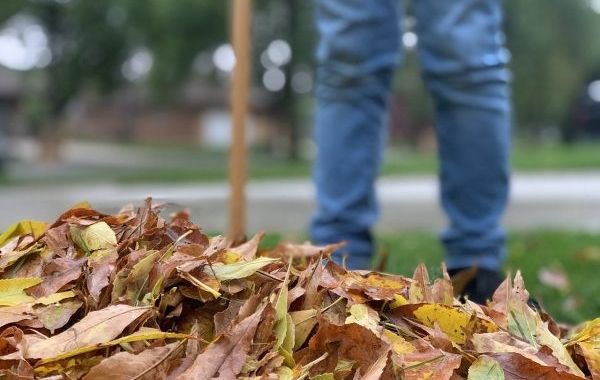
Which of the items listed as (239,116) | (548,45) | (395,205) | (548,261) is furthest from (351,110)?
(548,45)

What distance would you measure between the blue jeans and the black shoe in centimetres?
9

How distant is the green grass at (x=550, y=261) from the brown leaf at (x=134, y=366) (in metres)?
0.37

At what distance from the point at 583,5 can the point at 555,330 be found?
1724cm

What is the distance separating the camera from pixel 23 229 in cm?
91

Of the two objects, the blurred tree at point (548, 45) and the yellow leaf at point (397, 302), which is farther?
the blurred tree at point (548, 45)

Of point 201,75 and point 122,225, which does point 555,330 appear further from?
point 201,75

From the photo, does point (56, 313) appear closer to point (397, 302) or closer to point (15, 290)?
point (15, 290)

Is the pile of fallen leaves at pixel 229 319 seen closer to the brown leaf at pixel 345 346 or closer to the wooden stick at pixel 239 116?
the brown leaf at pixel 345 346

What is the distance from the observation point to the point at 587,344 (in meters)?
0.75

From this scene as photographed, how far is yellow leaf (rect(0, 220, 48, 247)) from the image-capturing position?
893 mm

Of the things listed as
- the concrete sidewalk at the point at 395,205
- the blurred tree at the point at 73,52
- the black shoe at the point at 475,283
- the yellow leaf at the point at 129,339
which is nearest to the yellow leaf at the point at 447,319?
the yellow leaf at the point at 129,339

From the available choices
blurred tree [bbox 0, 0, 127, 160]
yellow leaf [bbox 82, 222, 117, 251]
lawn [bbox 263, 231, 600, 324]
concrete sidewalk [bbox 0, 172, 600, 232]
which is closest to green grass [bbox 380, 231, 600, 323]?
lawn [bbox 263, 231, 600, 324]

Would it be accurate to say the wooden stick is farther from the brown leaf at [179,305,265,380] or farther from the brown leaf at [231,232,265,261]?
the brown leaf at [179,305,265,380]

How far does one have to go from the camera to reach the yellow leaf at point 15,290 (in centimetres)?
72
